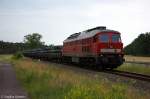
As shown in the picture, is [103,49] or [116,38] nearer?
[103,49]

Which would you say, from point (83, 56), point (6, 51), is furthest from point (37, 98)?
point (6, 51)

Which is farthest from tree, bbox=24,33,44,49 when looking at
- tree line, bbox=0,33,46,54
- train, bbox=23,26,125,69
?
train, bbox=23,26,125,69

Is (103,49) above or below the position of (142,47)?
below

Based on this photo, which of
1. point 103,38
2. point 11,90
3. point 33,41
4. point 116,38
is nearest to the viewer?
point 11,90

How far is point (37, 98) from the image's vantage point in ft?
44.5

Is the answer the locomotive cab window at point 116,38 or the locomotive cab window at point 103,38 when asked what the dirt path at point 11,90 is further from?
the locomotive cab window at point 116,38

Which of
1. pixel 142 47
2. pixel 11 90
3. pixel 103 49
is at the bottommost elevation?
pixel 11 90

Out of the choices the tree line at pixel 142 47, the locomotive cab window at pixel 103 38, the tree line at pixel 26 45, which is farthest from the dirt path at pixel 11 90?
the tree line at pixel 26 45

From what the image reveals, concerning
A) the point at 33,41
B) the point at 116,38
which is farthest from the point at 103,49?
the point at 33,41

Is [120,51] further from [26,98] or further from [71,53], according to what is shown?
[26,98]

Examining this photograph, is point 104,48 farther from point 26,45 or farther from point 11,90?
point 26,45

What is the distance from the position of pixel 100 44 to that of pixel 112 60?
1.64 m

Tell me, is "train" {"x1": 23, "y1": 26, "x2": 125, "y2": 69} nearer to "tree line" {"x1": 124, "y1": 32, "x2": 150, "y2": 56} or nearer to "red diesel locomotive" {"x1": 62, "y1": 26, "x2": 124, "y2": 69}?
"red diesel locomotive" {"x1": 62, "y1": 26, "x2": 124, "y2": 69}

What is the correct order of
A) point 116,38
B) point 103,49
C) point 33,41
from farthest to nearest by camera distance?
point 33,41, point 116,38, point 103,49
